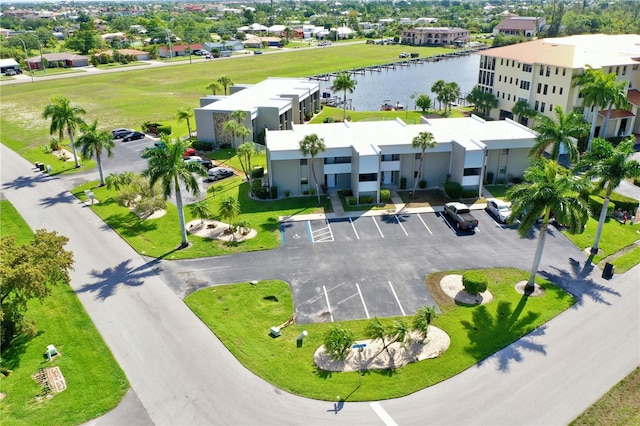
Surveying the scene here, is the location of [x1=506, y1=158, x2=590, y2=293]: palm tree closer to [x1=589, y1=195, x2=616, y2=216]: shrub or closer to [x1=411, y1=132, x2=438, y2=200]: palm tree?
[x1=589, y1=195, x2=616, y2=216]: shrub

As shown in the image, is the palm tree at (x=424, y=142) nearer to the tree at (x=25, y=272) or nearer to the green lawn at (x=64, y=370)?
the tree at (x=25, y=272)

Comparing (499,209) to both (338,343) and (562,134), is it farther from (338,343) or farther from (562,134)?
(338,343)

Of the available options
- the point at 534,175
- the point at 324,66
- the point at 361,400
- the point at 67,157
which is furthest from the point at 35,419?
the point at 324,66

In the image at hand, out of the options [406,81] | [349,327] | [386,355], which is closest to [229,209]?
[349,327]

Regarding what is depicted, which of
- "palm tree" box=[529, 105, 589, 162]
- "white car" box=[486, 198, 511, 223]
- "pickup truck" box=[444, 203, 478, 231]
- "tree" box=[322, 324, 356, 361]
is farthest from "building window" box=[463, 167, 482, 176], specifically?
"tree" box=[322, 324, 356, 361]

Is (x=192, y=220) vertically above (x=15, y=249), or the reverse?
(x=15, y=249)

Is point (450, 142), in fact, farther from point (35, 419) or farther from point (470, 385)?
point (35, 419)
